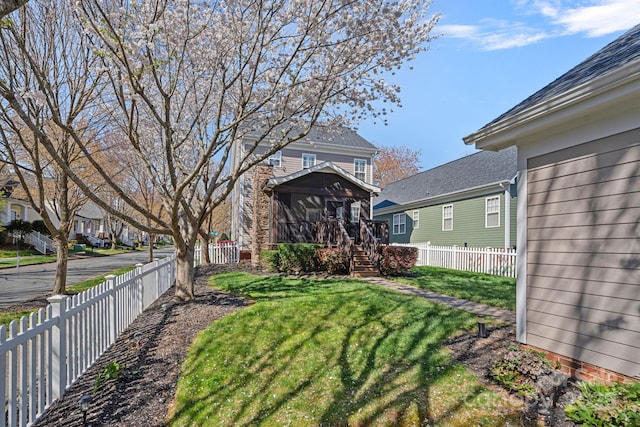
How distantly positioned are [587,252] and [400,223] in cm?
1985

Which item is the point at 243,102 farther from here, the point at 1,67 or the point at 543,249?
the point at 543,249

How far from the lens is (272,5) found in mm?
6043

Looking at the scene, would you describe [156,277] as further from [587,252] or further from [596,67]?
[596,67]

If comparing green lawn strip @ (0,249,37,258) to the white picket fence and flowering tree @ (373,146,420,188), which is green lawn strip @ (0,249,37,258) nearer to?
the white picket fence

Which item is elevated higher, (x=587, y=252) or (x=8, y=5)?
(x=8, y=5)

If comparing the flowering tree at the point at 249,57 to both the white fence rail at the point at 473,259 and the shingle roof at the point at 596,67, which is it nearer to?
the shingle roof at the point at 596,67

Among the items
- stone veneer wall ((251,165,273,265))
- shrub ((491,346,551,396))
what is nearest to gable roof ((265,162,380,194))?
stone veneer wall ((251,165,273,265))

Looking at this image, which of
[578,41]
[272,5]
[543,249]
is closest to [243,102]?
[272,5]

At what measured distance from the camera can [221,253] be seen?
16.6 metres

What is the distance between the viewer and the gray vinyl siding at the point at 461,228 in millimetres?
15984

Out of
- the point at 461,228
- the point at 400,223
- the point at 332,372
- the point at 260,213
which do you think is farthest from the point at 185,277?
the point at 400,223

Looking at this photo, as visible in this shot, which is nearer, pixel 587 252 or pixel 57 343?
pixel 57 343

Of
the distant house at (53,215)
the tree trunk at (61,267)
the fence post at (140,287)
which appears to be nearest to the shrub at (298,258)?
the fence post at (140,287)

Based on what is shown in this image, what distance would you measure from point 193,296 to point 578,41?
426 inches
